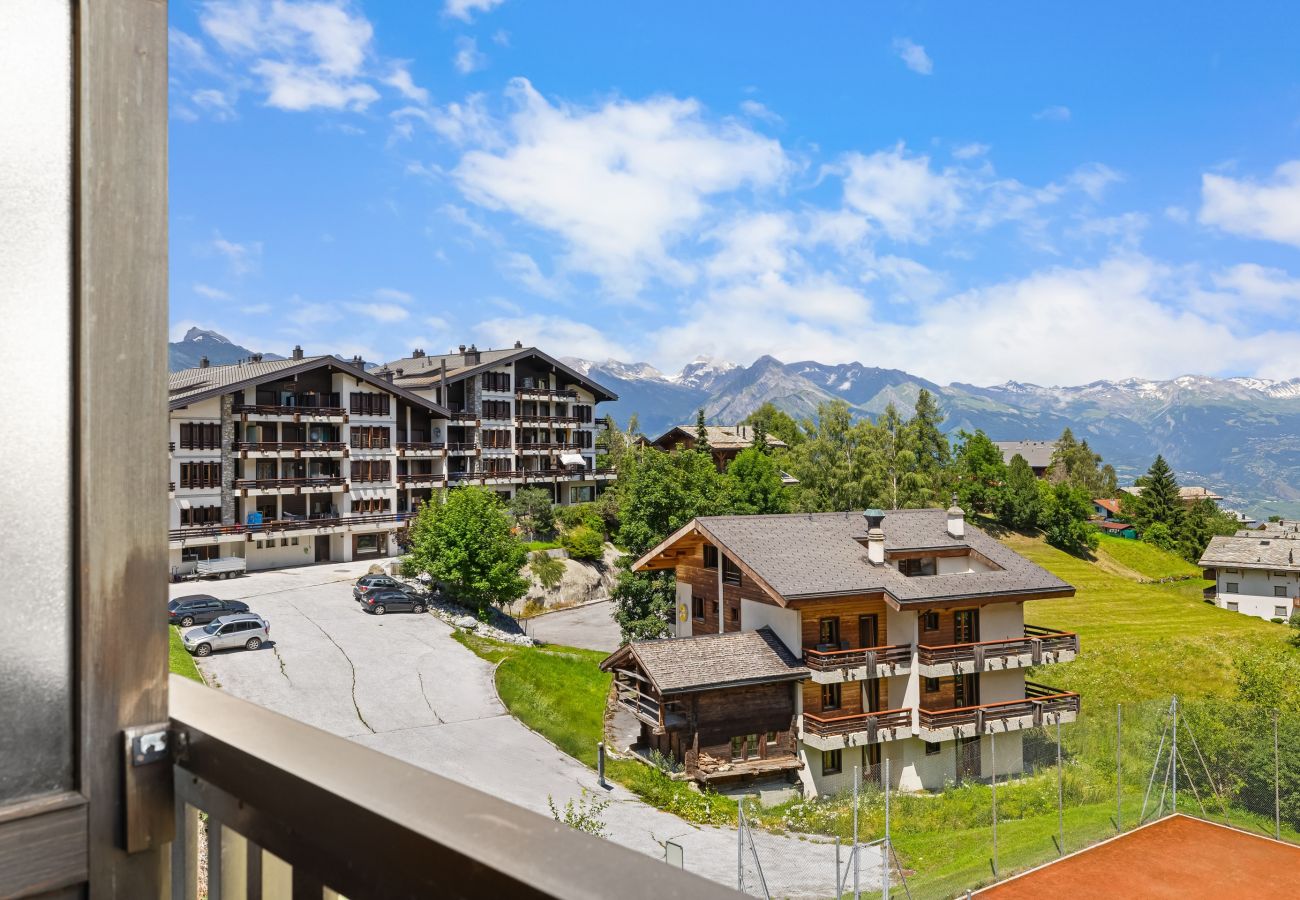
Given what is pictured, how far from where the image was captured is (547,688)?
82.8ft

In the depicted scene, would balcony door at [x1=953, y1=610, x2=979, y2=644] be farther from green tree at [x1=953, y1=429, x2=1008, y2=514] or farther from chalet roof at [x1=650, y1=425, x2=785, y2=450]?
chalet roof at [x1=650, y1=425, x2=785, y2=450]

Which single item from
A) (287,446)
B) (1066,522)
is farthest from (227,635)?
(1066,522)

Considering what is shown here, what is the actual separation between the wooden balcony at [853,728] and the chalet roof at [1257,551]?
145 ft

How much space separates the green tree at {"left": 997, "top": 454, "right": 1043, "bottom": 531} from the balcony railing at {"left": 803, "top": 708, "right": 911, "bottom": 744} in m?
43.6

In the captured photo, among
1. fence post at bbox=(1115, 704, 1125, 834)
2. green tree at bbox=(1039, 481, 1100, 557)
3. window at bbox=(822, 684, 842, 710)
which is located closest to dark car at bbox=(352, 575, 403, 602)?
window at bbox=(822, 684, 842, 710)

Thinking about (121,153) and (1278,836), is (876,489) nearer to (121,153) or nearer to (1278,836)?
(1278,836)

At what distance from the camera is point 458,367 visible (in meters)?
48.0

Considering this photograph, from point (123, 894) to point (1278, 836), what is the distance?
885 inches

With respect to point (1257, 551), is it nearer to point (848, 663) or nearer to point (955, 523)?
point (955, 523)

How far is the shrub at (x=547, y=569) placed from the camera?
38.6 meters

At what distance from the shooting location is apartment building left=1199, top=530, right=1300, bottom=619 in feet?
175

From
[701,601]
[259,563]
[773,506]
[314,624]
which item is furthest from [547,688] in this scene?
[773,506]

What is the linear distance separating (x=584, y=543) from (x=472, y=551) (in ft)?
36.4

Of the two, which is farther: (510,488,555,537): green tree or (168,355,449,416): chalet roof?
(510,488,555,537): green tree
